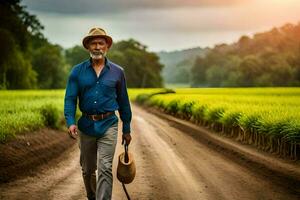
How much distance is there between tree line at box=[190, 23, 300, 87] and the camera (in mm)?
93750

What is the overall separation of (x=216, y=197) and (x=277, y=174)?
297 centimetres

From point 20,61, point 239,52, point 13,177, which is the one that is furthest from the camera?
point 239,52

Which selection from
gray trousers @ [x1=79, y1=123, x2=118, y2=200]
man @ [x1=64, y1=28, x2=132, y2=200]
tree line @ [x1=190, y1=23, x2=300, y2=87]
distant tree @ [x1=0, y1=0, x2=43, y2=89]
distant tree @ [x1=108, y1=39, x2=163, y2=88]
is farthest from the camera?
distant tree @ [x1=108, y1=39, x2=163, y2=88]

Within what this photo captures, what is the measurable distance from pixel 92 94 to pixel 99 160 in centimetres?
89

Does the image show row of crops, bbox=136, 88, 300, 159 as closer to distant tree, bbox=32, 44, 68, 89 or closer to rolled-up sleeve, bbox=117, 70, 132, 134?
rolled-up sleeve, bbox=117, 70, 132, 134

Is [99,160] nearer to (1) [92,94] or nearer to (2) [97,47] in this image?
(1) [92,94]

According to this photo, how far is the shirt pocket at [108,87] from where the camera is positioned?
667 cm

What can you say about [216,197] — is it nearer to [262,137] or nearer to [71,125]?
[71,125]

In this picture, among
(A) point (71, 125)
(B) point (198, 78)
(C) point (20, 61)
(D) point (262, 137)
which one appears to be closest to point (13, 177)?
(A) point (71, 125)

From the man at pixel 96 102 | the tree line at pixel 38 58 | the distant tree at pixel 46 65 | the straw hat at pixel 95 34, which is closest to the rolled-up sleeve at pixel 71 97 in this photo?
the man at pixel 96 102

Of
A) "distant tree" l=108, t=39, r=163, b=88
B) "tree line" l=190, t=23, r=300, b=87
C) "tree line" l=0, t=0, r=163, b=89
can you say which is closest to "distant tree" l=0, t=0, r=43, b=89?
"tree line" l=0, t=0, r=163, b=89

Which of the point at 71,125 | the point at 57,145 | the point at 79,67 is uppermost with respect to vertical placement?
the point at 79,67

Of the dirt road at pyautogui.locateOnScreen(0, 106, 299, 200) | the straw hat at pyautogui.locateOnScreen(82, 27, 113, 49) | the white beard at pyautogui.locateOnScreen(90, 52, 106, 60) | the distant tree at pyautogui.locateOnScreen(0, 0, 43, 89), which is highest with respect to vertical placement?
the distant tree at pyautogui.locateOnScreen(0, 0, 43, 89)

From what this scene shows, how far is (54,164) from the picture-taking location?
11797mm
